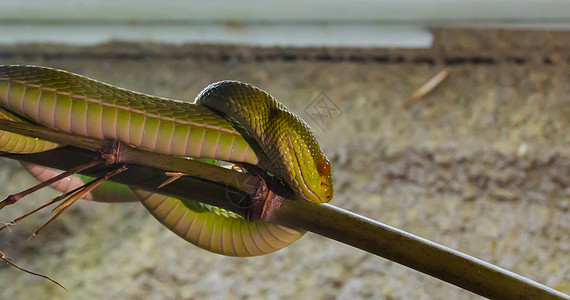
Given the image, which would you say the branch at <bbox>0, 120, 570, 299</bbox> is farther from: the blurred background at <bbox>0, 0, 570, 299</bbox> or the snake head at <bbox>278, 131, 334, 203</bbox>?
the blurred background at <bbox>0, 0, 570, 299</bbox>

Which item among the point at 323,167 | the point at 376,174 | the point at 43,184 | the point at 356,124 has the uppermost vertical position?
the point at 43,184

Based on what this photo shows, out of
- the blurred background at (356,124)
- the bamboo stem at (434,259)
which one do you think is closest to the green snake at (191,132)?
the bamboo stem at (434,259)

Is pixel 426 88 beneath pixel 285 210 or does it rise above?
beneath

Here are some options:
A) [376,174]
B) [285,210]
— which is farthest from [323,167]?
[376,174]

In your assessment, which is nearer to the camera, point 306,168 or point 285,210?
point 285,210

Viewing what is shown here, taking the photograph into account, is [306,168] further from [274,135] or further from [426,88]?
[426,88]
